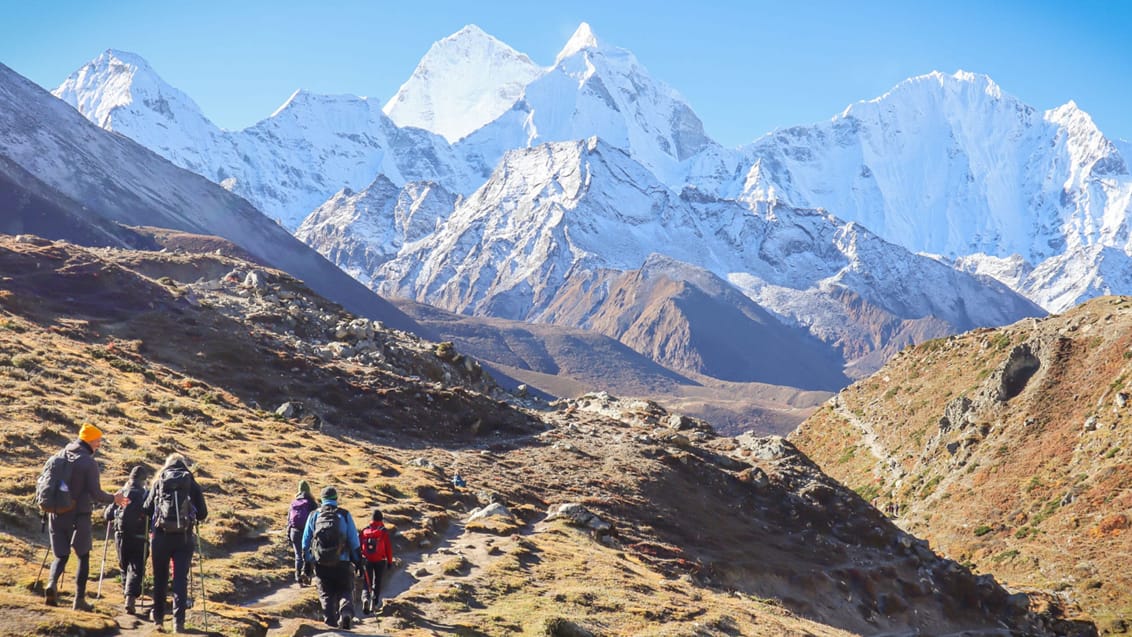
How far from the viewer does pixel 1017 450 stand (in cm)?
8050

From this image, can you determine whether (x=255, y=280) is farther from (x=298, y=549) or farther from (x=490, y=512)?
(x=298, y=549)

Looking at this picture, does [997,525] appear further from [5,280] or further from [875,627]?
[5,280]

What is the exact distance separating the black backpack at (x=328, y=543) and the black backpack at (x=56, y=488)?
5023 mm

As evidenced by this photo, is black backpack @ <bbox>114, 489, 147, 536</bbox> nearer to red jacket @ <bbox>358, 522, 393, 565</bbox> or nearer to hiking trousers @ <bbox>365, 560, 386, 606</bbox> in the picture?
hiking trousers @ <bbox>365, 560, 386, 606</bbox>

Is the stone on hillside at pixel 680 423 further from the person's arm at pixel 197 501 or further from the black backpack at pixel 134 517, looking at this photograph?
the black backpack at pixel 134 517

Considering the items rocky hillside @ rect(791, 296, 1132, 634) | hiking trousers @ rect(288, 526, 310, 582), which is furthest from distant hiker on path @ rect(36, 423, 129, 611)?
rocky hillside @ rect(791, 296, 1132, 634)

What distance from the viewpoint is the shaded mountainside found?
29.5 meters

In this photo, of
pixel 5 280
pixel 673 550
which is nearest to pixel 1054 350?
pixel 673 550

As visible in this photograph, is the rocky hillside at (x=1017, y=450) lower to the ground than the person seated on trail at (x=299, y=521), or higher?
higher

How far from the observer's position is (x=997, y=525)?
74500 mm

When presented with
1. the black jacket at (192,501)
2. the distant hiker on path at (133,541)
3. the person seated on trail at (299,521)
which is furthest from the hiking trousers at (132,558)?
the person seated on trail at (299,521)

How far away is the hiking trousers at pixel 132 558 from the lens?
2169 centimetres

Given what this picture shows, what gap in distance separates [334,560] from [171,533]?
11.5 ft

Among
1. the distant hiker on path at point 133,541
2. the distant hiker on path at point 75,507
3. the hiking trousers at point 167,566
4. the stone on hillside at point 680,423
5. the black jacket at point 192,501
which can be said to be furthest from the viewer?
the stone on hillside at point 680,423
